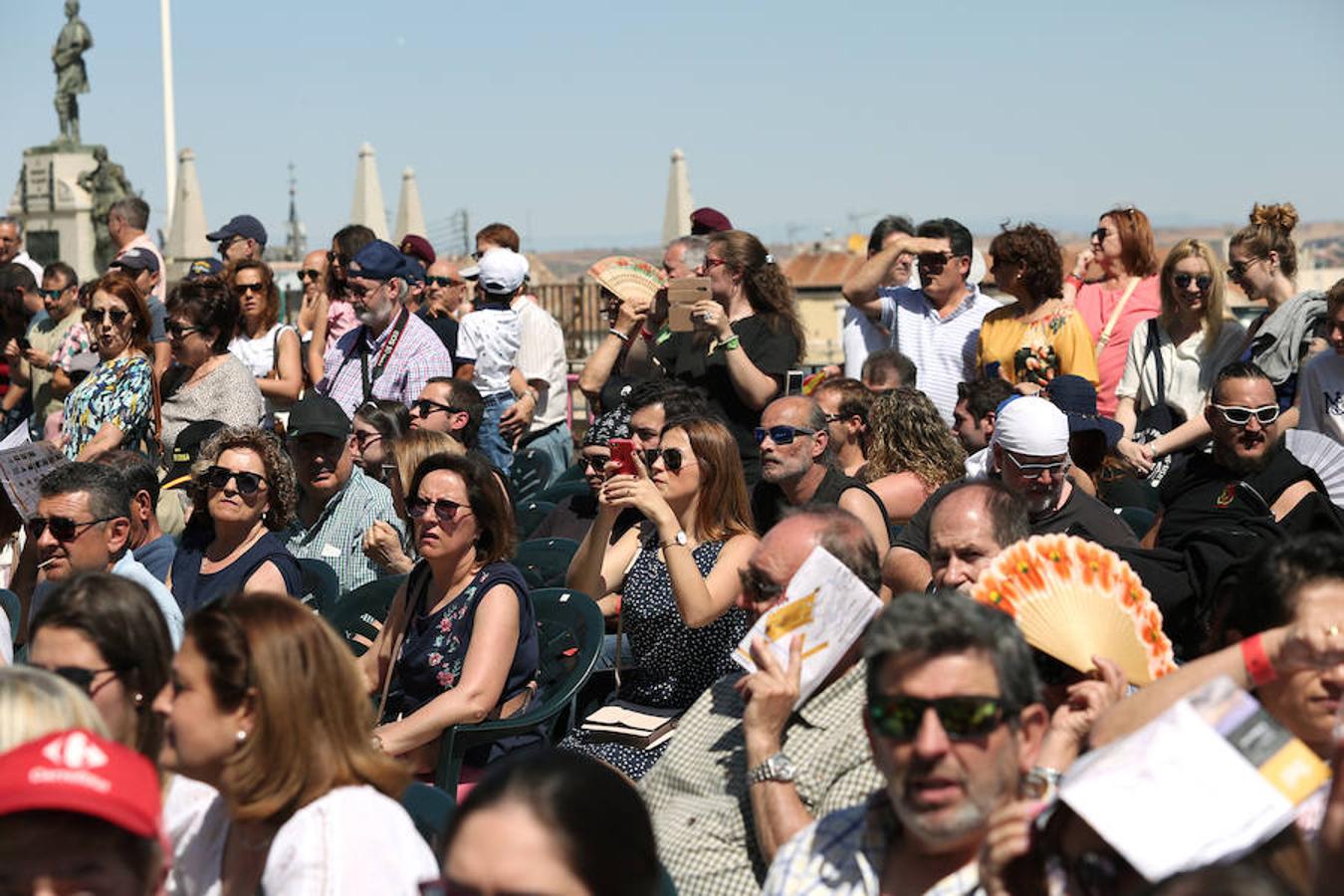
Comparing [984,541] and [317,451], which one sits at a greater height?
[984,541]

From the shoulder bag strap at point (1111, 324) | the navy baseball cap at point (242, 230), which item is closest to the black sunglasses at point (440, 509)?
the shoulder bag strap at point (1111, 324)

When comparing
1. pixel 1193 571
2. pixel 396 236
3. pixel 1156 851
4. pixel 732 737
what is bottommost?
pixel 396 236

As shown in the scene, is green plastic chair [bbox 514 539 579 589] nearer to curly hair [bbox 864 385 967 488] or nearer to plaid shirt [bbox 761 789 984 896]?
curly hair [bbox 864 385 967 488]

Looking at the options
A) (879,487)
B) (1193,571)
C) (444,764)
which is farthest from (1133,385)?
(444,764)

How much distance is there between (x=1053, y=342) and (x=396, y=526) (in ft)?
9.88

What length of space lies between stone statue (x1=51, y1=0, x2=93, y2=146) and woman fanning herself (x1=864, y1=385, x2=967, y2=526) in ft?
84.3

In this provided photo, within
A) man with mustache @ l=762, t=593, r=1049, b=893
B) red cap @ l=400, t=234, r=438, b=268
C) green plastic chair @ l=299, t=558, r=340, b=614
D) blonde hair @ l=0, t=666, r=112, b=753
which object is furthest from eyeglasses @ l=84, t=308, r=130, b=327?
man with mustache @ l=762, t=593, r=1049, b=893

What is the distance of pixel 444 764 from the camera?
15.8 ft

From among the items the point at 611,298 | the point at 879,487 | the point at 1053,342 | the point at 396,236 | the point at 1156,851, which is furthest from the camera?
the point at 396,236

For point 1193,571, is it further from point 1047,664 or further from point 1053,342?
point 1053,342

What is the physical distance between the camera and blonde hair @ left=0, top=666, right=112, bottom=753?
9.38ft

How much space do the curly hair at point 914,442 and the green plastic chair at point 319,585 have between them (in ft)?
7.27

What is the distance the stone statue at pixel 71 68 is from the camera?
29.4 meters

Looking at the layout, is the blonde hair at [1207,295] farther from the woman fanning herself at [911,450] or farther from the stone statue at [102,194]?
the stone statue at [102,194]
